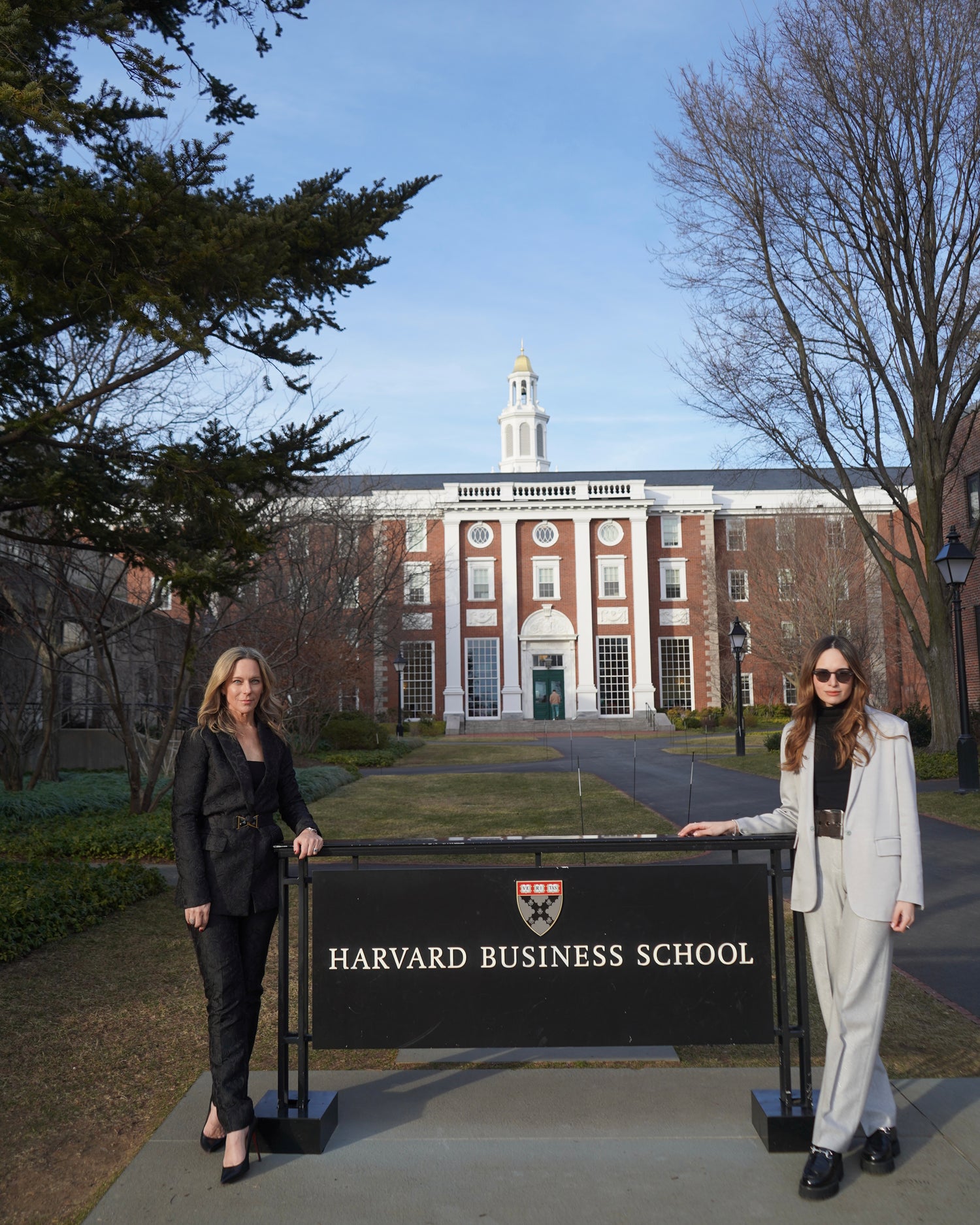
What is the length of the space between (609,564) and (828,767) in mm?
51170

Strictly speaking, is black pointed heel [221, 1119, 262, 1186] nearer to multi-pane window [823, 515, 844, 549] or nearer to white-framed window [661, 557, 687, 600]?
multi-pane window [823, 515, 844, 549]

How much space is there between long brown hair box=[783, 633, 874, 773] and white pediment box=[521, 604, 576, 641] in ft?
163

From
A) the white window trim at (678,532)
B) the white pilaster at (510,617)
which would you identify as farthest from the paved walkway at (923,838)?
the white window trim at (678,532)

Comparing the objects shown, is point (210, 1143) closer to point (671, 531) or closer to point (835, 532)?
point (835, 532)

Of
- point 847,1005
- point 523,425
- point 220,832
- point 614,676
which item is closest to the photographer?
point 847,1005

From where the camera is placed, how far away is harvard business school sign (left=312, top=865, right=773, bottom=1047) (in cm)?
400

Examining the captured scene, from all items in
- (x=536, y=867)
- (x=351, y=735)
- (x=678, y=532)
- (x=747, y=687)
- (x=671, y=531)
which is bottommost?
(x=351, y=735)

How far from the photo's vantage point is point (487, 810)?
15.5 m

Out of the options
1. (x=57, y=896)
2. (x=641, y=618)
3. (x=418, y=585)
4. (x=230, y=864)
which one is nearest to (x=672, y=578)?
(x=641, y=618)

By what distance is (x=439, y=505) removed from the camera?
176 feet

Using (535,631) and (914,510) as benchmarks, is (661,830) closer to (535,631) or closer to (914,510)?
(914,510)

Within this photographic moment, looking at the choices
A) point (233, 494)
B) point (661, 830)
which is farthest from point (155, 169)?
point (661, 830)

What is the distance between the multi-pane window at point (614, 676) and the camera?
5369 cm

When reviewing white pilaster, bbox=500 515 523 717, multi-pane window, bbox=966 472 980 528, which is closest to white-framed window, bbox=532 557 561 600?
white pilaster, bbox=500 515 523 717
